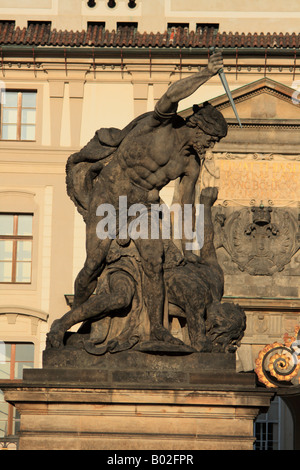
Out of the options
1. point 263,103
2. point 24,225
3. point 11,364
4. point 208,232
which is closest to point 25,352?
point 11,364

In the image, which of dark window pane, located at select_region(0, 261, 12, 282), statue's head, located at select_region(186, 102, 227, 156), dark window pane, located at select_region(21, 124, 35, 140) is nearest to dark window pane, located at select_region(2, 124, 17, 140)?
dark window pane, located at select_region(21, 124, 35, 140)

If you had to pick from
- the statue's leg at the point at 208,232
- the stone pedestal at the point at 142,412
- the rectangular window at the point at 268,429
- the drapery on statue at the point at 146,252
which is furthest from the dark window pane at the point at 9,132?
the stone pedestal at the point at 142,412

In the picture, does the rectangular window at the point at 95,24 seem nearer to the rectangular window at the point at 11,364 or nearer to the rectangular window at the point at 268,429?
the rectangular window at the point at 11,364

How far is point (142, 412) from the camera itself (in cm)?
1180

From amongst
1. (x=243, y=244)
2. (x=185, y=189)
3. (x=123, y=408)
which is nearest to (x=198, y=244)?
(x=185, y=189)

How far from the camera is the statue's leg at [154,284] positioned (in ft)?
40.4

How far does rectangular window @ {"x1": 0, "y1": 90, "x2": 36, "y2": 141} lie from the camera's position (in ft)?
115

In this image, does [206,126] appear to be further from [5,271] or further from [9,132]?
[9,132]

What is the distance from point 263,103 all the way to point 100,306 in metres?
21.2

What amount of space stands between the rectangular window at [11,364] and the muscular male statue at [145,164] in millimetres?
20574

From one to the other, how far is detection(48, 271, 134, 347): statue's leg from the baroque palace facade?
19.8 m

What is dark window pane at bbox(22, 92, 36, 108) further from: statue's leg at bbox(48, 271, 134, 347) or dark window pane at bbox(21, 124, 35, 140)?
statue's leg at bbox(48, 271, 134, 347)

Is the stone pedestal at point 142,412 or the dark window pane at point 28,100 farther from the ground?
the dark window pane at point 28,100

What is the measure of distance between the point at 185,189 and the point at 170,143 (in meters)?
0.47
